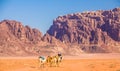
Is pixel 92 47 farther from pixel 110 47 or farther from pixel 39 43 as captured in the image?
pixel 39 43

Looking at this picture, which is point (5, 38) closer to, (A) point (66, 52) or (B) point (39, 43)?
(B) point (39, 43)

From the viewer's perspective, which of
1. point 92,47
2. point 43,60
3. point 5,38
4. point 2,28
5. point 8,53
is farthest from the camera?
point 92,47

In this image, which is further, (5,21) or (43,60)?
(5,21)

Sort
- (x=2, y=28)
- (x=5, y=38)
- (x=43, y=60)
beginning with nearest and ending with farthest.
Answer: (x=43, y=60) < (x=5, y=38) < (x=2, y=28)

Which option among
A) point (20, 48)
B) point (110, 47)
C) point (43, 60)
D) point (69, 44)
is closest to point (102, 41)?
point (110, 47)

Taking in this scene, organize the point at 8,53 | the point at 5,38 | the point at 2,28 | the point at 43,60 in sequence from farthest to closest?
A: 1. the point at 2,28
2. the point at 5,38
3. the point at 8,53
4. the point at 43,60

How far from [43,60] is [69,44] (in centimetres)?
16449

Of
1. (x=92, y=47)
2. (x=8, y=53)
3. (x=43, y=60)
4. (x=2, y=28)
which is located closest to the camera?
(x=43, y=60)

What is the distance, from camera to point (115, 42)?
654 feet

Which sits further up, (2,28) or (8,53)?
(2,28)

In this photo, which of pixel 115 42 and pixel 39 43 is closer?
pixel 39 43

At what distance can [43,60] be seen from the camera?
30.6 metres

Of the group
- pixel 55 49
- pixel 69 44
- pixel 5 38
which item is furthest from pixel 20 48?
pixel 69 44

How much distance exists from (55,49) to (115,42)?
45.4 meters
